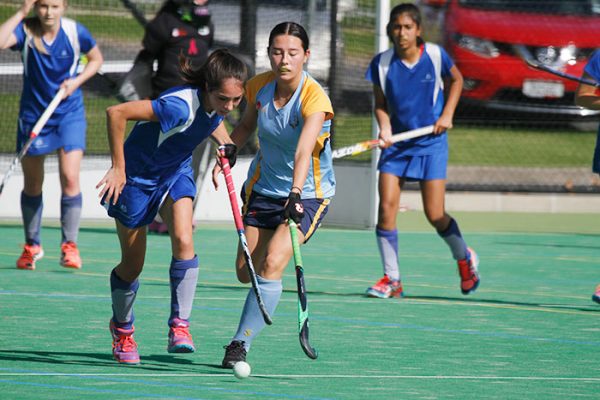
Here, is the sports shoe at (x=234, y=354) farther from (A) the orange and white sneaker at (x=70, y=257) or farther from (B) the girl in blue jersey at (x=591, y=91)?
(A) the orange and white sneaker at (x=70, y=257)

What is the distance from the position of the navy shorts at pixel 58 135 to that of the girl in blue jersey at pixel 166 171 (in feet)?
10.4

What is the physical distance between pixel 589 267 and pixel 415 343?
3859 mm

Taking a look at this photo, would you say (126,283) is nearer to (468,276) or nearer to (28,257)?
(468,276)

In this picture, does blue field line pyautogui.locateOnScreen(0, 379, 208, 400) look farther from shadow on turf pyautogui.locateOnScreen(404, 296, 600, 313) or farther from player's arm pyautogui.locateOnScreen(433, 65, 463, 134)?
player's arm pyautogui.locateOnScreen(433, 65, 463, 134)

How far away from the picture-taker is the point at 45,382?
214 inches

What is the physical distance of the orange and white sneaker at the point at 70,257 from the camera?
364 inches

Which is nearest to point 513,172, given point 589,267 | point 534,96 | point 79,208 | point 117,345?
point 534,96

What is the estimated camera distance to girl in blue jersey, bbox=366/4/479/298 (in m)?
8.37

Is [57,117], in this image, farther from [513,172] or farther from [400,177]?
[513,172]

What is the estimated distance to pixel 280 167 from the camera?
20.7 feet

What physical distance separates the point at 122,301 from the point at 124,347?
215 millimetres

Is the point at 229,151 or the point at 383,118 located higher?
the point at 229,151

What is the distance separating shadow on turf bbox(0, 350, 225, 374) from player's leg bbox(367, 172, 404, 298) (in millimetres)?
2412

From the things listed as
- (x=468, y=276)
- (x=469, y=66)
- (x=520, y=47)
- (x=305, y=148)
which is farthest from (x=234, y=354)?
(x=520, y=47)
